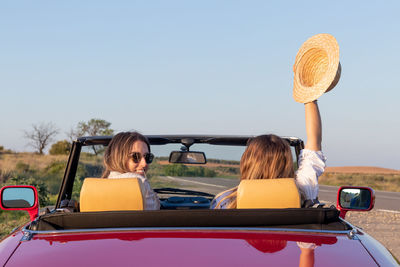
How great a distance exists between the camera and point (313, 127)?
3.74 m

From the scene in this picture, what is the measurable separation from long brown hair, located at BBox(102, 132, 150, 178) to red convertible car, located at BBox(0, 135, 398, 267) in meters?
0.84

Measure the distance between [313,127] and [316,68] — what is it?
401 mm

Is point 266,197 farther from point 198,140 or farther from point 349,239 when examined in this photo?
point 198,140

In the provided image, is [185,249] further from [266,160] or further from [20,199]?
[20,199]

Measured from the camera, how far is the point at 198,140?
5.00 metres

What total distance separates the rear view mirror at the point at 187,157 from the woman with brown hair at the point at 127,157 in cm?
117

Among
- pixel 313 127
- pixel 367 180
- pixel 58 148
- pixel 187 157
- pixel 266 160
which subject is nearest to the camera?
pixel 266 160

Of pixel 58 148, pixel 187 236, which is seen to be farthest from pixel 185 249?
pixel 58 148

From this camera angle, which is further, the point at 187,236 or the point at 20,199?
the point at 20,199

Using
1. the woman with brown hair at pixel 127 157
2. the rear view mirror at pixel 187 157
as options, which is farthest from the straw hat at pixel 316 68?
the rear view mirror at pixel 187 157

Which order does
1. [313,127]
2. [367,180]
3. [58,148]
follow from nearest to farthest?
[313,127]
[367,180]
[58,148]

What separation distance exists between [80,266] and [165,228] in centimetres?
58

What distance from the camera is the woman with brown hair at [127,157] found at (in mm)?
3672

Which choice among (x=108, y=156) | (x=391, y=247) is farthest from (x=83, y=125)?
(x=108, y=156)
